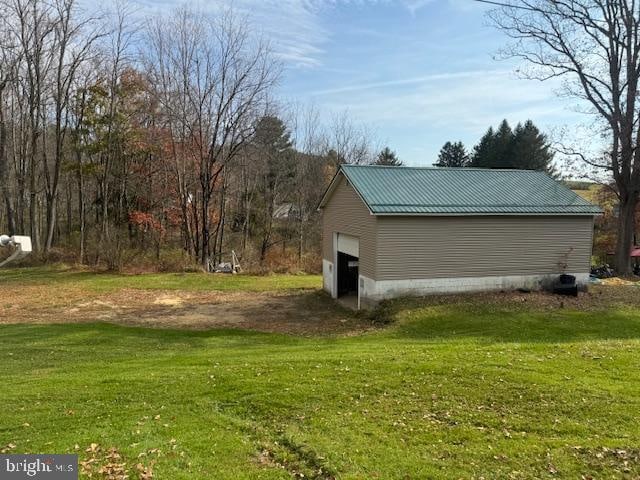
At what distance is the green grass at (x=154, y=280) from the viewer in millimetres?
19797

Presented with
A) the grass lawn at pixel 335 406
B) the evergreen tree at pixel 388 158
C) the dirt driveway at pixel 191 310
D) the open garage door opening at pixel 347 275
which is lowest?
the dirt driveway at pixel 191 310

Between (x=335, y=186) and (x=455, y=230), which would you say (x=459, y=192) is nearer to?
(x=455, y=230)

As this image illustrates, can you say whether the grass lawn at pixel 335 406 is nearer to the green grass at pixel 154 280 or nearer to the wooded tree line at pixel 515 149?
the green grass at pixel 154 280

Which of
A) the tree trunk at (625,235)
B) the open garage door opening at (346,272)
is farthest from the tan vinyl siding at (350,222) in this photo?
the tree trunk at (625,235)

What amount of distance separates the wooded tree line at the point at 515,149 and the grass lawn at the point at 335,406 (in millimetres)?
39819

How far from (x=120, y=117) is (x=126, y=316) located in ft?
52.3

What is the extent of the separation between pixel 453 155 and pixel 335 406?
5692 centimetres

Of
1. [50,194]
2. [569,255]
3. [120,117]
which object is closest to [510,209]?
[569,255]

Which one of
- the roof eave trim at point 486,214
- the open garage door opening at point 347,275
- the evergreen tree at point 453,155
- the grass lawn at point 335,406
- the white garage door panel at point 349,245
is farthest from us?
the evergreen tree at point 453,155

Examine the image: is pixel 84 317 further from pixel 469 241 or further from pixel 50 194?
pixel 50 194

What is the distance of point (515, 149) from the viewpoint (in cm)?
4772

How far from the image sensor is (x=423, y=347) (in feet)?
31.8

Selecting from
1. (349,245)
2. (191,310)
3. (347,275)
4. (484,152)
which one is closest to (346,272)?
(347,275)

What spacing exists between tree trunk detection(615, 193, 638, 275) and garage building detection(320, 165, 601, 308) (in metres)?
7.41
